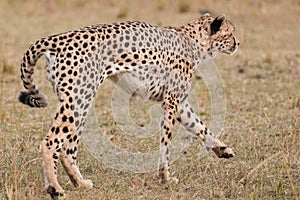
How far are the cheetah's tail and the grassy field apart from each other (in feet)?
1.39

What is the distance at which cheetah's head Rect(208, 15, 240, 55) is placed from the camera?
6297 mm

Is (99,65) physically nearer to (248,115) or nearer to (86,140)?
(86,140)

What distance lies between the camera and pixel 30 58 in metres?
5.20

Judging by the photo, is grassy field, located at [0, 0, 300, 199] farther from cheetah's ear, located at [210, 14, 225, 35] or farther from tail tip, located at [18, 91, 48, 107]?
cheetah's ear, located at [210, 14, 225, 35]

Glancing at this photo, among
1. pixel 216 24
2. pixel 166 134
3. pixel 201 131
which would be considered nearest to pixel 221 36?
pixel 216 24

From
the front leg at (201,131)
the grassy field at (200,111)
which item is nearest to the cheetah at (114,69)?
the front leg at (201,131)

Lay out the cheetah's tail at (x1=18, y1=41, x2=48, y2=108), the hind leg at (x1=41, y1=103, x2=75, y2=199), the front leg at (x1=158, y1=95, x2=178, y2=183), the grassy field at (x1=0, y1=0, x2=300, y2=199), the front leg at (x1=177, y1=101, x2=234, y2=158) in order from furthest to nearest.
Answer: the front leg at (x1=177, y1=101, x2=234, y2=158) < the front leg at (x1=158, y1=95, x2=178, y2=183) < the grassy field at (x1=0, y1=0, x2=300, y2=199) < the cheetah's tail at (x1=18, y1=41, x2=48, y2=108) < the hind leg at (x1=41, y1=103, x2=75, y2=199)

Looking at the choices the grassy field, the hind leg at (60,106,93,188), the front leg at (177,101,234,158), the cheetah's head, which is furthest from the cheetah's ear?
the hind leg at (60,106,93,188)

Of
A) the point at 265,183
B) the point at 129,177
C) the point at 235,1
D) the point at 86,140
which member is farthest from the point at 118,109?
the point at 235,1

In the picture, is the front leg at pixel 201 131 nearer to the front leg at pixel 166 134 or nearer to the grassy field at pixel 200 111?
the grassy field at pixel 200 111

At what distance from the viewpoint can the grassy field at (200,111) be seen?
5.30 metres

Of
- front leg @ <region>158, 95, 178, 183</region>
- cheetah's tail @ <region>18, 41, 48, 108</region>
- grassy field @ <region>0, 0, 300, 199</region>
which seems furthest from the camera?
front leg @ <region>158, 95, 178, 183</region>

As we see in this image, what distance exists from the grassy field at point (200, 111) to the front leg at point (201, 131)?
10 centimetres

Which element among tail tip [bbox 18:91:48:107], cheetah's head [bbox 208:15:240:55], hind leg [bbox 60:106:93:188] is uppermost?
cheetah's head [bbox 208:15:240:55]
